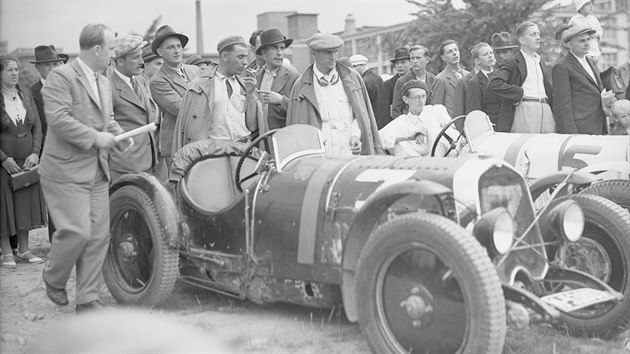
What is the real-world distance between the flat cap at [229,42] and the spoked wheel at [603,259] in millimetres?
3203

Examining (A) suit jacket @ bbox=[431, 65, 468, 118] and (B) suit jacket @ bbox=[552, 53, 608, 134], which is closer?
(B) suit jacket @ bbox=[552, 53, 608, 134]

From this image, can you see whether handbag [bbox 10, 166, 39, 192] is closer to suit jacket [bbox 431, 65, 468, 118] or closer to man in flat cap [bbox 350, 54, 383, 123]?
man in flat cap [bbox 350, 54, 383, 123]

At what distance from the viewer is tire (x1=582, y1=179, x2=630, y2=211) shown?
616cm

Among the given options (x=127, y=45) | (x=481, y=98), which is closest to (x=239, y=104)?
(x=127, y=45)

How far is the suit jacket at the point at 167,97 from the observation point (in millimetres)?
8133

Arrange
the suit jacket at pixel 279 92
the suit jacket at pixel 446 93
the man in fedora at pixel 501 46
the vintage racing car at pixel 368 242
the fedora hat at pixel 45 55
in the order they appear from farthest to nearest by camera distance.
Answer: the man in fedora at pixel 501 46
the suit jacket at pixel 446 93
the fedora hat at pixel 45 55
the suit jacket at pixel 279 92
the vintage racing car at pixel 368 242

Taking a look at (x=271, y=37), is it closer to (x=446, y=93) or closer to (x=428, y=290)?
(x=446, y=93)

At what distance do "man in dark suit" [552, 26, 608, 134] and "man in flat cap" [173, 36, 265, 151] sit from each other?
3.08 m

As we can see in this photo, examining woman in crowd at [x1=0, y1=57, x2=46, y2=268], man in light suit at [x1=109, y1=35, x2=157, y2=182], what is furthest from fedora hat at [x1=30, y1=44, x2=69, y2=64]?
man in light suit at [x1=109, y1=35, x2=157, y2=182]

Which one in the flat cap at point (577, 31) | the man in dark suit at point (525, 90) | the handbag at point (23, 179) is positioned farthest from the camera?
the man in dark suit at point (525, 90)

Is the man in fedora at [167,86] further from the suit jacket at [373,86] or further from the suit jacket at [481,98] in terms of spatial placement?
the suit jacket at [481,98]

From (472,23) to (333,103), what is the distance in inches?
787

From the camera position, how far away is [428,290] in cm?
459

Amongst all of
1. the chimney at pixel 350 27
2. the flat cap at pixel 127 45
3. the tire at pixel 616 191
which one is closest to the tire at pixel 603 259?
the tire at pixel 616 191
